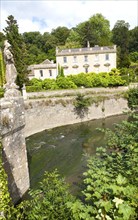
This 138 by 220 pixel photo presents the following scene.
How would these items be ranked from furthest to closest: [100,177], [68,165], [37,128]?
1. [37,128]
2. [68,165]
3. [100,177]

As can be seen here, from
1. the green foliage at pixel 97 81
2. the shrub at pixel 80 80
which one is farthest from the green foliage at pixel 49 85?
the green foliage at pixel 97 81

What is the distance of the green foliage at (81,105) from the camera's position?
24.2 metres

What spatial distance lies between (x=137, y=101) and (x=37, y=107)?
35.7ft

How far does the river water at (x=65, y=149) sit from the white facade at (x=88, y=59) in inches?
626

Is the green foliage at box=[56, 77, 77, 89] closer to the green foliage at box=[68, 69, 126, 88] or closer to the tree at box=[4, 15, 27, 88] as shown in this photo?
the green foliage at box=[68, 69, 126, 88]

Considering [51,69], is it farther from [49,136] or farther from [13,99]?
[13,99]

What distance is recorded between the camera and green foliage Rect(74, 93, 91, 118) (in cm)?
2419

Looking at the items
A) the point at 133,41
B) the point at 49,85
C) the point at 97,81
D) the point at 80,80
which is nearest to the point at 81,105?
the point at 49,85

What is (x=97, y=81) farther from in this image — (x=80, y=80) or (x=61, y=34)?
(x=61, y=34)

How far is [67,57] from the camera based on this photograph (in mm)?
37531

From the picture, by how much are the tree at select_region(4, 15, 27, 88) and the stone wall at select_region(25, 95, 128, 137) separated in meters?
5.84

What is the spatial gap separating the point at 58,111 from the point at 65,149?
766 cm

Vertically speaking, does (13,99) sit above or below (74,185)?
above

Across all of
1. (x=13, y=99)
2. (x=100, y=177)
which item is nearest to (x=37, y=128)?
(x=13, y=99)
